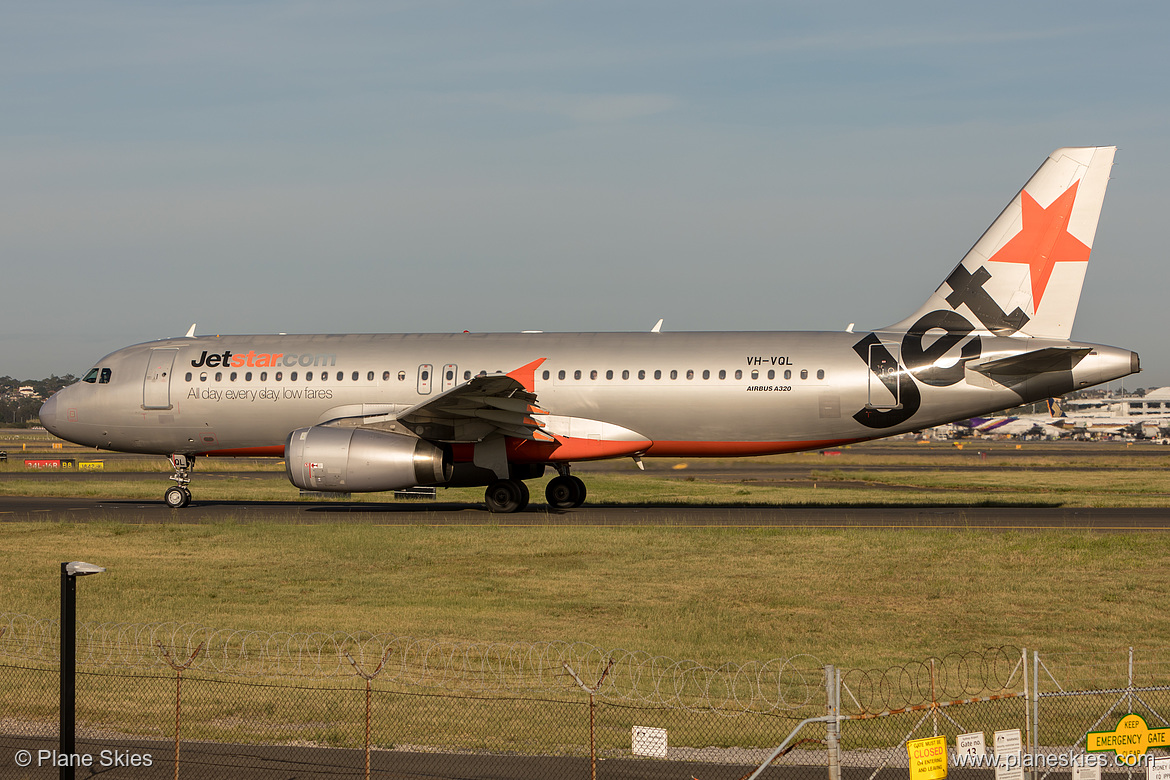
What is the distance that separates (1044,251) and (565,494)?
47.0ft

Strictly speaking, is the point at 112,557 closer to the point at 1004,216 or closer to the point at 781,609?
the point at 781,609

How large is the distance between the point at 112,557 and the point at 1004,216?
23055 mm

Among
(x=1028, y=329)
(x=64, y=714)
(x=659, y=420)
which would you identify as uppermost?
(x=1028, y=329)

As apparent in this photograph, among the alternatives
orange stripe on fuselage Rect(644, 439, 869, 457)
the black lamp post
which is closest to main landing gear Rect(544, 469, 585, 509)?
orange stripe on fuselage Rect(644, 439, 869, 457)

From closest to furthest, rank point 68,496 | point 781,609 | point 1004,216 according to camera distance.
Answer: point 781,609 < point 1004,216 < point 68,496

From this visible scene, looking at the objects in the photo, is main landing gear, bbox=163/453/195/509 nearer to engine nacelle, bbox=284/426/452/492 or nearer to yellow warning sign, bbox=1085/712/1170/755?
engine nacelle, bbox=284/426/452/492

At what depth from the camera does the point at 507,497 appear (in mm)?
30156

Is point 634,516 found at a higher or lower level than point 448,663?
higher

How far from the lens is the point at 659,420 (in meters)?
29.6

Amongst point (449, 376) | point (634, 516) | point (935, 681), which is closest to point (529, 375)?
point (449, 376)

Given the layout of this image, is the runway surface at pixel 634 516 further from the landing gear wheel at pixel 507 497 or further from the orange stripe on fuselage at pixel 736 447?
the orange stripe on fuselage at pixel 736 447

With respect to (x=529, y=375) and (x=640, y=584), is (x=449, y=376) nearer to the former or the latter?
(x=529, y=375)

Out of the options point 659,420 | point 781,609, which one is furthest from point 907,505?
point 781,609

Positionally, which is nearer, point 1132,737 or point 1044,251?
point 1132,737
